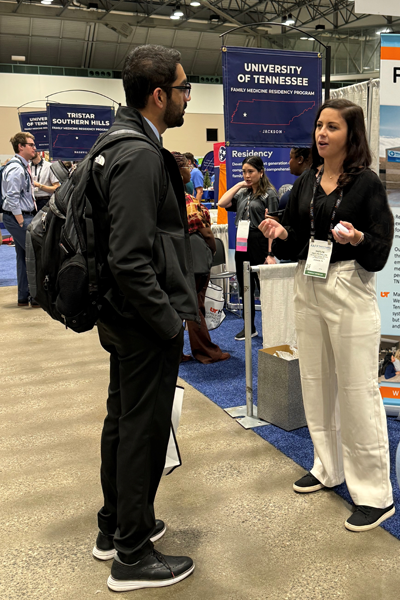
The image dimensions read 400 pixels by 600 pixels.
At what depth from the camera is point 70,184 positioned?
5.47 ft

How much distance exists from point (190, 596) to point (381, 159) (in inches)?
90.1

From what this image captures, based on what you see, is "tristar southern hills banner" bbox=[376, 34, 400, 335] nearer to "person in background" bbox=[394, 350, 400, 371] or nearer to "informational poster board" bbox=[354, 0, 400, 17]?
"informational poster board" bbox=[354, 0, 400, 17]

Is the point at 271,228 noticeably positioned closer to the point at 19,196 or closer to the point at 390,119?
the point at 390,119

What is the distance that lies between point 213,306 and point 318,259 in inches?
98.6

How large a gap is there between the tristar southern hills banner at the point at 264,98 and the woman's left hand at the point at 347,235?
1.64m

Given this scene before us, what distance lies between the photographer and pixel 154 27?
18688 mm

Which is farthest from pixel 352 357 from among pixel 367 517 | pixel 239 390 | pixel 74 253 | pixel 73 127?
pixel 73 127

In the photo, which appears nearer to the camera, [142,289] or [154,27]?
[142,289]

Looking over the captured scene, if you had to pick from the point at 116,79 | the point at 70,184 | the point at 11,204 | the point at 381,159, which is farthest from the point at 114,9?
the point at 70,184

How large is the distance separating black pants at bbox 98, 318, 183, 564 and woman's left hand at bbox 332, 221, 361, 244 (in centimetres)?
66

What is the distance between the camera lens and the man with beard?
5.03 ft

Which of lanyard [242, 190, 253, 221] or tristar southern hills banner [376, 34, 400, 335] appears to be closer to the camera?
tristar southern hills banner [376, 34, 400, 335]

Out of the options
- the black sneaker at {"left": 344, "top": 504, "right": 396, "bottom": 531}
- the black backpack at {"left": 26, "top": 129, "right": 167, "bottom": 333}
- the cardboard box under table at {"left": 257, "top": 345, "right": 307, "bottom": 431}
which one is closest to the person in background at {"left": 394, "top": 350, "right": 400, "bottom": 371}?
the cardboard box under table at {"left": 257, "top": 345, "right": 307, "bottom": 431}

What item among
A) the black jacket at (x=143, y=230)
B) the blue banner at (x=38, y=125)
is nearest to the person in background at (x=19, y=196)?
the black jacket at (x=143, y=230)
